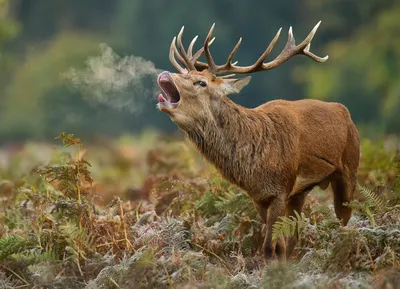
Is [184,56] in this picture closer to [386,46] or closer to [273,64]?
[273,64]

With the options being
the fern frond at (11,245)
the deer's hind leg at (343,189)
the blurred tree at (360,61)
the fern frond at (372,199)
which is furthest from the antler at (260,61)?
the blurred tree at (360,61)

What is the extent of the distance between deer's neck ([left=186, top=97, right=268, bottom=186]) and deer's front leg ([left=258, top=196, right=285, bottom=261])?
31 centimetres

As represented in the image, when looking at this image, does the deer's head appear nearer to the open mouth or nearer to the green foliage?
the open mouth

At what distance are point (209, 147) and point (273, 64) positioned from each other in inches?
35.8

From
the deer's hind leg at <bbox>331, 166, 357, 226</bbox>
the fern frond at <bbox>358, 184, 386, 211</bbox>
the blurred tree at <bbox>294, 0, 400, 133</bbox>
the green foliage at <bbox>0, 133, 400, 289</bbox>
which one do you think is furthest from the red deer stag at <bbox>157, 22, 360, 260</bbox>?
the blurred tree at <bbox>294, 0, 400, 133</bbox>

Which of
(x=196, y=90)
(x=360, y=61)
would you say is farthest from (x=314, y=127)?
(x=360, y=61)

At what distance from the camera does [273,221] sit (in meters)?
8.62

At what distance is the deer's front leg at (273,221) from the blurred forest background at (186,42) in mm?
18977

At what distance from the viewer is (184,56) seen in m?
9.15

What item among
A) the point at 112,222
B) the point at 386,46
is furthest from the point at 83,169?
the point at 386,46

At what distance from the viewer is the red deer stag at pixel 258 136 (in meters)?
8.73

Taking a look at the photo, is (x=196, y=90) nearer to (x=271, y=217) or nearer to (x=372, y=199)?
(x=271, y=217)

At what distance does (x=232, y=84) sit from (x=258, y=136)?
0.49 m

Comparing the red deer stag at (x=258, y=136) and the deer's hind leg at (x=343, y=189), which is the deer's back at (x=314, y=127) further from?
the deer's hind leg at (x=343, y=189)
